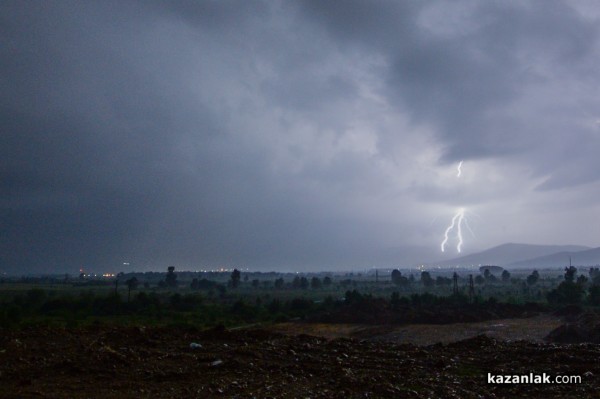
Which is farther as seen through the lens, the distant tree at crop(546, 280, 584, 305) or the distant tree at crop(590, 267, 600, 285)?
the distant tree at crop(590, 267, 600, 285)

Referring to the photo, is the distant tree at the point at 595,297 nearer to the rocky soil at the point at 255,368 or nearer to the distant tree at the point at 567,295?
the distant tree at the point at 567,295

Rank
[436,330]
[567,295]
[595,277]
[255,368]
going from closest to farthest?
[255,368]
[436,330]
[567,295]
[595,277]

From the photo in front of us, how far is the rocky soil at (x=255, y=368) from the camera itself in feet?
33.8

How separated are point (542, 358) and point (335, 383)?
7.86m

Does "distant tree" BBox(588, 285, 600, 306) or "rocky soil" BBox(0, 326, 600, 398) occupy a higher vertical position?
"rocky soil" BBox(0, 326, 600, 398)

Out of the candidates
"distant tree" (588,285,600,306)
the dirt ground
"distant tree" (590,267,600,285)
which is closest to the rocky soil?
the dirt ground

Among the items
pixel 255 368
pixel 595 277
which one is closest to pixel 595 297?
pixel 255 368

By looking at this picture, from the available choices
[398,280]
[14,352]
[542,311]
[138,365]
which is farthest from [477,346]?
[398,280]

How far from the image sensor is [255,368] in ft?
41.2

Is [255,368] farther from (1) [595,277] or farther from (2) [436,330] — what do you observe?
(1) [595,277]

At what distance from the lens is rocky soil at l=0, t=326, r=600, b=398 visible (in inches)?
405

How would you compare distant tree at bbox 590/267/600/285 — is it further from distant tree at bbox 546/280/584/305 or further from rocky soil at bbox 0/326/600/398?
rocky soil at bbox 0/326/600/398

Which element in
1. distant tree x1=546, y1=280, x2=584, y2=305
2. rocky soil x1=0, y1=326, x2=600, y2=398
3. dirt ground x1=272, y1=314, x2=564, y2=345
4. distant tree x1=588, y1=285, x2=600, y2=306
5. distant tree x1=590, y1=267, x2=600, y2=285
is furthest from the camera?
distant tree x1=590, y1=267, x2=600, y2=285

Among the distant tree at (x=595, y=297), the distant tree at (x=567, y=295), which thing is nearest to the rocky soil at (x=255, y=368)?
the distant tree at (x=567, y=295)
